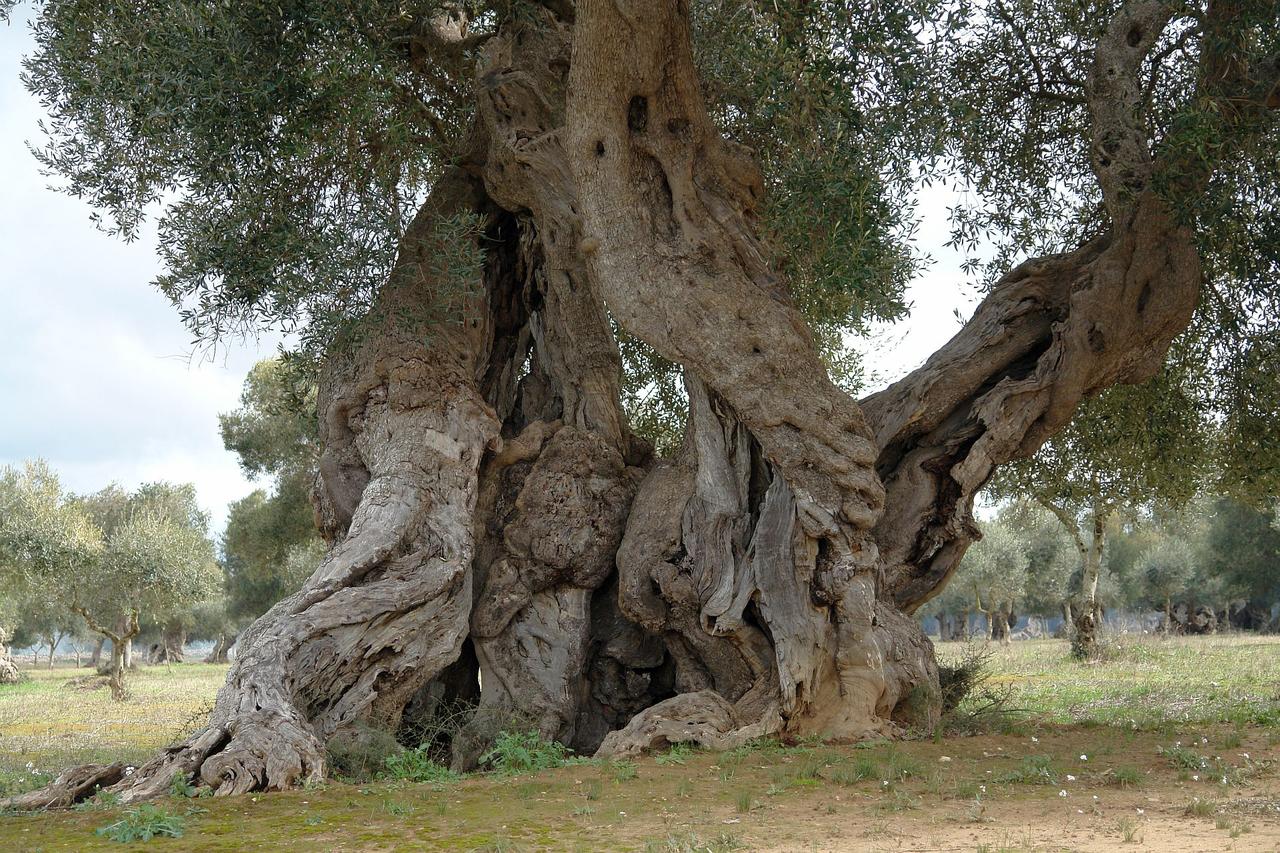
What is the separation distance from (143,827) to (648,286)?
5.54 meters

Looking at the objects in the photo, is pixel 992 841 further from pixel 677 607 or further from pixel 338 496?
pixel 338 496

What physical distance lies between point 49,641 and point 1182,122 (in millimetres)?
63275

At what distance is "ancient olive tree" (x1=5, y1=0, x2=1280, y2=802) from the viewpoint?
334 inches

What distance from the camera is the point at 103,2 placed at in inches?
374

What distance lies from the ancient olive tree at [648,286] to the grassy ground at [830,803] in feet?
3.10

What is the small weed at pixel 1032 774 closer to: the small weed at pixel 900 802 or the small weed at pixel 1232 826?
the small weed at pixel 900 802

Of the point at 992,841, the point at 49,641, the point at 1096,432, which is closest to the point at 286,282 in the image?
the point at 992,841

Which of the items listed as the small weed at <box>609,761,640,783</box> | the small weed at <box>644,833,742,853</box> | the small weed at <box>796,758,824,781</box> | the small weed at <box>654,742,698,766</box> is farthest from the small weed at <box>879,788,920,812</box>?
the small weed at <box>654,742,698,766</box>

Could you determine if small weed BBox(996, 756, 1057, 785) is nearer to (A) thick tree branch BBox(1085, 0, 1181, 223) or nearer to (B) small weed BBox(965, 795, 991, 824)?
(B) small weed BBox(965, 795, 991, 824)

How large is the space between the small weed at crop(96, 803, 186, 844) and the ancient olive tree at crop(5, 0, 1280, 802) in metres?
1.46

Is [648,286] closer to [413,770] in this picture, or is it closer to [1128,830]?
[413,770]

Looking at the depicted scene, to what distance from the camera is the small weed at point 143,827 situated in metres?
4.89

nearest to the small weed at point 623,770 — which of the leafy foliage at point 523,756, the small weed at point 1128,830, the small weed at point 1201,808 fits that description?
the leafy foliage at point 523,756

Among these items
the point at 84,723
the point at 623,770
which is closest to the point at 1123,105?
the point at 623,770
